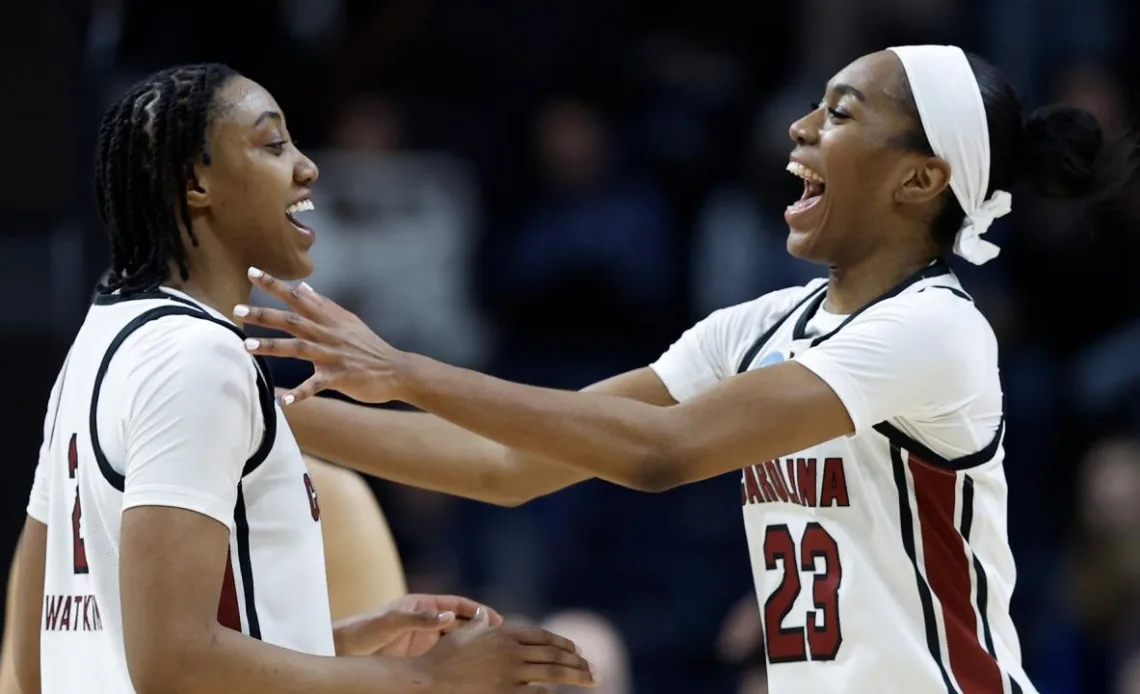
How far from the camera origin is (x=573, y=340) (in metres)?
7.16

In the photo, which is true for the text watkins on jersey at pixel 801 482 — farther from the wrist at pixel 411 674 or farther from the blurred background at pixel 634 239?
the blurred background at pixel 634 239

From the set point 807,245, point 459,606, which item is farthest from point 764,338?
point 459,606

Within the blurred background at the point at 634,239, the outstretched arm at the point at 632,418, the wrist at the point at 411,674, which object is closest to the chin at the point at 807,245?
the outstretched arm at the point at 632,418

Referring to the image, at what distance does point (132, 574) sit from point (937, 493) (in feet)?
5.27

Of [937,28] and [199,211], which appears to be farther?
[937,28]

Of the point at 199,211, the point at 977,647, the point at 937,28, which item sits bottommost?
the point at 977,647

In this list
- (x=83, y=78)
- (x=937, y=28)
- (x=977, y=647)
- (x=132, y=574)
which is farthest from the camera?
(x=937, y=28)

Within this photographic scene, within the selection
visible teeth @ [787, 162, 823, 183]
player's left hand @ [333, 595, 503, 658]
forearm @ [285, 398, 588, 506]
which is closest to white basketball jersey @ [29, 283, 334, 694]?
player's left hand @ [333, 595, 503, 658]

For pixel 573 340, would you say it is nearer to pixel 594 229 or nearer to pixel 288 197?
pixel 594 229

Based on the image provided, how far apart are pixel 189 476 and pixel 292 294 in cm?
42

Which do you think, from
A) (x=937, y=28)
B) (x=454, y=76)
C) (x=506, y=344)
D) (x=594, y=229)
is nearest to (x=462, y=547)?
(x=506, y=344)

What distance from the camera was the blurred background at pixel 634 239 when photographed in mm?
6742

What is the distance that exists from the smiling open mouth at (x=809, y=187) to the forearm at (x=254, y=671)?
1.40m

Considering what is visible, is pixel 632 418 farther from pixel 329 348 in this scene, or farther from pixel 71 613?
pixel 71 613
